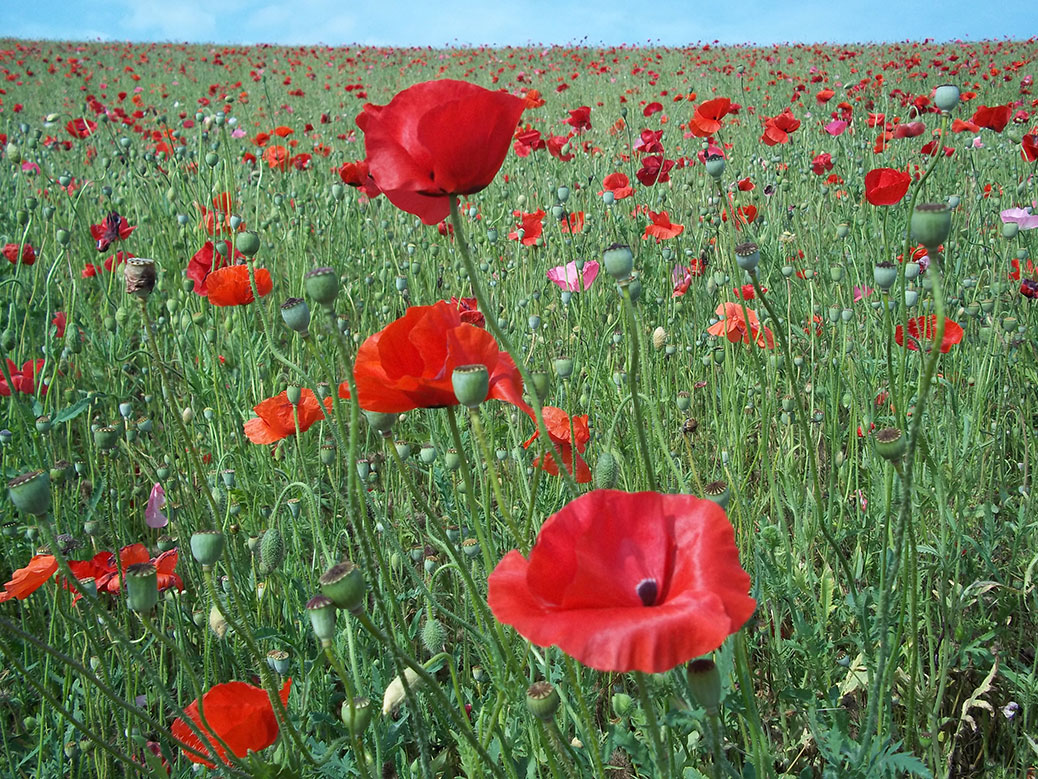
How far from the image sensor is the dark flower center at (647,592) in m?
0.70

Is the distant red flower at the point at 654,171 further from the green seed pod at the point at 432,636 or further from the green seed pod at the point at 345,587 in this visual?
the green seed pod at the point at 345,587

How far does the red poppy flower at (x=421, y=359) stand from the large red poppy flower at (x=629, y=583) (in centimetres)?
30

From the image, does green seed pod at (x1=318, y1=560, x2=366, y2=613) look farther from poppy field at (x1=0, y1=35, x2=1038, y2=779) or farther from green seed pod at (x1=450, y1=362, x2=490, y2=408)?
green seed pod at (x1=450, y1=362, x2=490, y2=408)

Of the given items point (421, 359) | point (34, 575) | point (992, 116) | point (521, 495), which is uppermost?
point (992, 116)

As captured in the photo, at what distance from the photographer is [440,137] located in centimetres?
91

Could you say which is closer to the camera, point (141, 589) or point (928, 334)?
point (141, 589)

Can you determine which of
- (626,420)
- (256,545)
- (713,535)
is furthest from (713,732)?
(626,420)

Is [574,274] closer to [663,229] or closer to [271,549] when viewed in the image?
[663,229]

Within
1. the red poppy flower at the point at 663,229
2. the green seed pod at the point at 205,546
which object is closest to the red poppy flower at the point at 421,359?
the green seed pod at the point at 205,546

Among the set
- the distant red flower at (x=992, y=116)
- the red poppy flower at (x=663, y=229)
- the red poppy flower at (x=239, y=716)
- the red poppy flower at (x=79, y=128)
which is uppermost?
the red poppy flower at (x=79, y=128)

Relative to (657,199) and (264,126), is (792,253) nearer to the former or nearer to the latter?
(657,199)

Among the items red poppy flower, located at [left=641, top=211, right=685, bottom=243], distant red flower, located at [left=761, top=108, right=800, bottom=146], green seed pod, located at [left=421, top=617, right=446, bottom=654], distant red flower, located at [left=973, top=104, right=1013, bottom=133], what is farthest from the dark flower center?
distant red flower, located at [left=761, top=108, right=800, bottom=146]

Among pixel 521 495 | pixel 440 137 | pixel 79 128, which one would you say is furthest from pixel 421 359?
pixel 79 128

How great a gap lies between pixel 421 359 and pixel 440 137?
0.86ft
